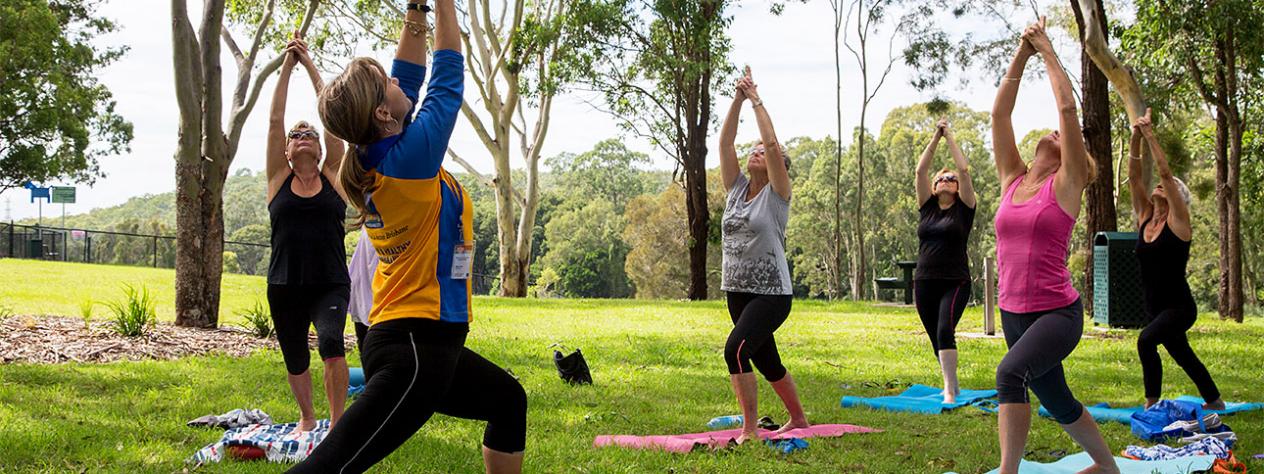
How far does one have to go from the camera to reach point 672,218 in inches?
2547

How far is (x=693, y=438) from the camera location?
6.16 metres

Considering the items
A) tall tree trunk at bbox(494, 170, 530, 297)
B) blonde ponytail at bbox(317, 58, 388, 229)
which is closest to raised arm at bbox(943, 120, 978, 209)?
blonde ponytail at bbox(317, 58, 388, 229)

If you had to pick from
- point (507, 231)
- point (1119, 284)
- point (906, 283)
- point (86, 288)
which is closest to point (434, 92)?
point (1119, 284)

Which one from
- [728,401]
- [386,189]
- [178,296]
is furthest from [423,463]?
[178,296]

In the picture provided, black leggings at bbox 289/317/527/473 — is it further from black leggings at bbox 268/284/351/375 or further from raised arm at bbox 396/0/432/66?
black leggings at bbox 268/284/351/375

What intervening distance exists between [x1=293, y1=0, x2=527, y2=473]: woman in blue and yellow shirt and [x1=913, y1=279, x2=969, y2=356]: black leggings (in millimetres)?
5210

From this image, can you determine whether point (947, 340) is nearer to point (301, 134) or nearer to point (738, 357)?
point (738, 357)

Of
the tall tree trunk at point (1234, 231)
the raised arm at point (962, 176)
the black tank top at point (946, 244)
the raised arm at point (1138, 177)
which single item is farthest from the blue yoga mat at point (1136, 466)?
the tall tree trunk at point (1234, 231)

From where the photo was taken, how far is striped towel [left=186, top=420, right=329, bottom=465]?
5188mm

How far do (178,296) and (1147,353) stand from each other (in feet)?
33.2

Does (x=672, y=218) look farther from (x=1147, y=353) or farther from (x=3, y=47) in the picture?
(x=1147, y=353)

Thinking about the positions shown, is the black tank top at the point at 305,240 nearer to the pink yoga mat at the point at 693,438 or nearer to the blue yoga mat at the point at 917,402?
the pink yoga mat at the point at 693,438

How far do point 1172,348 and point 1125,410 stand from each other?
0.65 metres

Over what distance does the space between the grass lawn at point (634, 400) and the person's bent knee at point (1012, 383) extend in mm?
962
